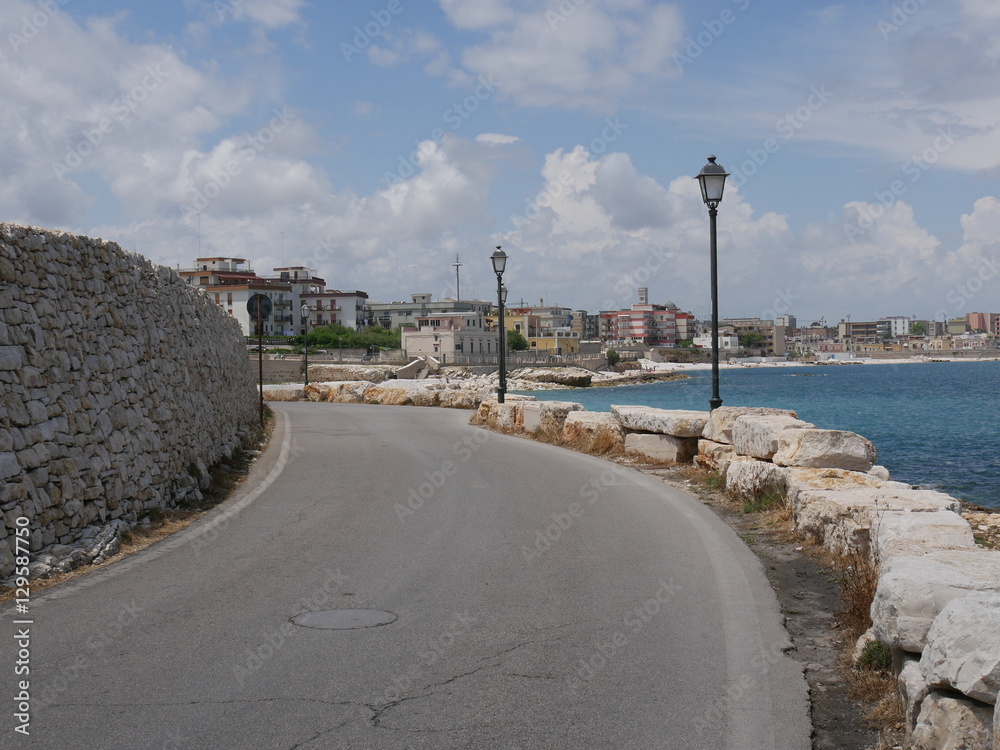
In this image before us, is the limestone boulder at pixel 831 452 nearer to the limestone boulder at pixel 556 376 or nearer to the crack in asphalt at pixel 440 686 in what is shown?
the crack in asphalt at pixel 440 686

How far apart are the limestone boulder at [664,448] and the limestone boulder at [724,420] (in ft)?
3.05

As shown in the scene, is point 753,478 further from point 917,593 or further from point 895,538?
A: point 917,593

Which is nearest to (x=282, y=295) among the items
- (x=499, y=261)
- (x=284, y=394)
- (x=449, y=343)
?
(x=449, y=343)

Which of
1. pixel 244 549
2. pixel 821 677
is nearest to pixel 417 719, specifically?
pixel 821 677

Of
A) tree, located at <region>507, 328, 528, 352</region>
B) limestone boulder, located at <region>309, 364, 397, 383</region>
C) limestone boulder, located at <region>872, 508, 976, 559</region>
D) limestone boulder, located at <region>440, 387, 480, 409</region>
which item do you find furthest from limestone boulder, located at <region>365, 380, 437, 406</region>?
tree, located at <region>507, 328, 528, 352</region>

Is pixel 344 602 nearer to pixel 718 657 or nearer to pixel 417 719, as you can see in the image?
pixel 417 719

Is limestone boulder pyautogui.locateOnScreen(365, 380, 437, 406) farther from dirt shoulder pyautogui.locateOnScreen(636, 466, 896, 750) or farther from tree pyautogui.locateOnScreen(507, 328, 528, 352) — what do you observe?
tree pyautogui.locateOnScreen(507, 328, 528, 352)

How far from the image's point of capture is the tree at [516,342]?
143488 millimetres

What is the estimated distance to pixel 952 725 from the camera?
392 cm

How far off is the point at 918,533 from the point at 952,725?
2.81 m

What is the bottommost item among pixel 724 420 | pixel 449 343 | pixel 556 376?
pixel 556 376

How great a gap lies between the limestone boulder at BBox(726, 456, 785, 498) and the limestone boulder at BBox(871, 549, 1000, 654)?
5.46m

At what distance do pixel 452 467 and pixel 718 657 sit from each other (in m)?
9.89

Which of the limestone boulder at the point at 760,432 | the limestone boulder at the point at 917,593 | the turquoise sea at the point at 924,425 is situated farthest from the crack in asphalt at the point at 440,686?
the turquoise sea at the point at 924,425
